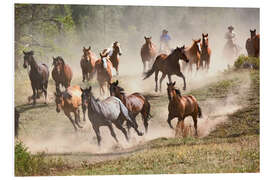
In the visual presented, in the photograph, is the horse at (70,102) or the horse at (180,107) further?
the horse at (180,107)

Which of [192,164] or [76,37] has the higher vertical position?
[76,37]

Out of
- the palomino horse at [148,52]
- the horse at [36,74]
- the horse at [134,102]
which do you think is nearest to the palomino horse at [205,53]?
the palomino horse at [148,52]

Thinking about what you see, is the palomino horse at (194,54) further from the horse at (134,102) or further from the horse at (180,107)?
the horse at (134,102)

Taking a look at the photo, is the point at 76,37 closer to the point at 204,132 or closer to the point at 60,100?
the point at 60,100

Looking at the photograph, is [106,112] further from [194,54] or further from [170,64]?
[194,54]

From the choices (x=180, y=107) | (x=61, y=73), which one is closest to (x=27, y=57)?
(x=61, y=73)

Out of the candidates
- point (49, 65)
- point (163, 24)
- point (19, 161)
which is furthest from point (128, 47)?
point (19, 161)

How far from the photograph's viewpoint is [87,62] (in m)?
7.19

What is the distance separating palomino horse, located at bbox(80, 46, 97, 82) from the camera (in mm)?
7164

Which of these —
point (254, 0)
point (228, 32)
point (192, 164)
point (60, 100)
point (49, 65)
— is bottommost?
point (192, 164)

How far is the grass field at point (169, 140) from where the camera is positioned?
23.0 feet

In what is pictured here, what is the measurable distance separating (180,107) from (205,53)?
0.87m
